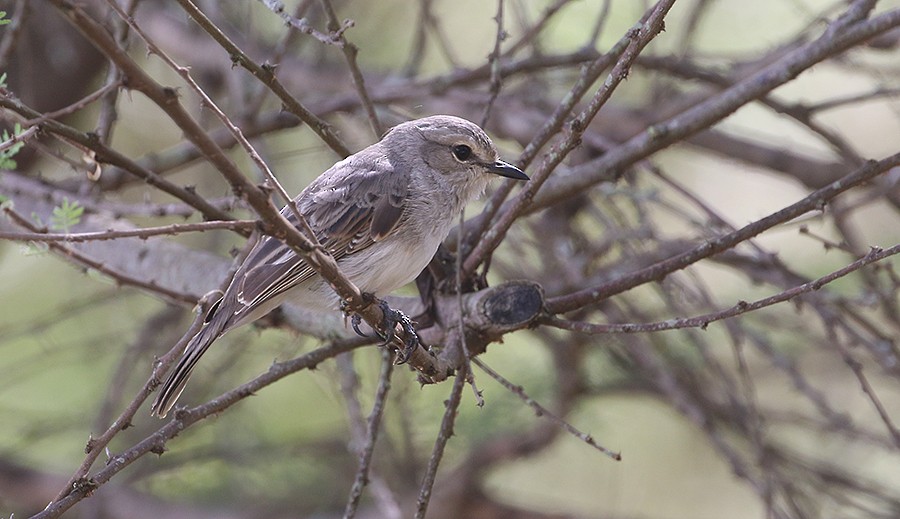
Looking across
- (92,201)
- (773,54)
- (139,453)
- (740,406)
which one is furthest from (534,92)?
(139,453)

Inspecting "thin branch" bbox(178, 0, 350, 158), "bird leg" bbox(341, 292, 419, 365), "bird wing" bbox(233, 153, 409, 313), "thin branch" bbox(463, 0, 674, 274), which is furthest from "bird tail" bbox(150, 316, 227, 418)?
"thin branch" bbox(463, 0, 674, 274)

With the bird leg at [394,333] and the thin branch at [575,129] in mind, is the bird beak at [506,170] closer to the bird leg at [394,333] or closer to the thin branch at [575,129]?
the thin branch at [575,129]

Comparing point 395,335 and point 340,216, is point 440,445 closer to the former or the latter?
point 395,335

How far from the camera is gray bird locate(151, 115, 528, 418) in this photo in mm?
3377

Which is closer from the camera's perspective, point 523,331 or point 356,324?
point 356,324

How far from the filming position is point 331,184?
3889 mm

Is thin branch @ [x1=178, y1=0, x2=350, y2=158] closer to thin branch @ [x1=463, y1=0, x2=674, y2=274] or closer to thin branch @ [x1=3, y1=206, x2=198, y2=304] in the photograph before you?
thin branch @ [x1=463, y1=0, x2=674, y2=274]

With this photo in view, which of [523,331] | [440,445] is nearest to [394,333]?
[440,445]

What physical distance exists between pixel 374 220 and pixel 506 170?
0.55 metres

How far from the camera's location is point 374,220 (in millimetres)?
3768

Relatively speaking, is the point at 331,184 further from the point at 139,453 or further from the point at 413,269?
the point at 139,453

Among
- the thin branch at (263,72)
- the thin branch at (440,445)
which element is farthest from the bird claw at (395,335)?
the thin branch at (263,72)

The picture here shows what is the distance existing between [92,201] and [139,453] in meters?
1.89

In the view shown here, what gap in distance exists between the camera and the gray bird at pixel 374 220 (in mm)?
3377
